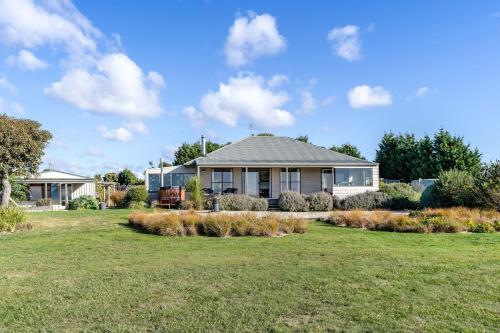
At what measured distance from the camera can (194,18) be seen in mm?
16641

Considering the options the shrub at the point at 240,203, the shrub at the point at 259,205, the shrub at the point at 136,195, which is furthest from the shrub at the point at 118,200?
the shrub at the point at 259,205

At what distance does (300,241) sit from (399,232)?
4349 mm

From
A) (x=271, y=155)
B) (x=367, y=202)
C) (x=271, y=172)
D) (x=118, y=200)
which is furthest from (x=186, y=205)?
(x=367, y=202)

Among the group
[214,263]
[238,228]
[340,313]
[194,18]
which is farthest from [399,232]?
[194,18]

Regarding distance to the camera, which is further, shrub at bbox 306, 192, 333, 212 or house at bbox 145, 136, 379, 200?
house at bbox 145, 136, 379, 200

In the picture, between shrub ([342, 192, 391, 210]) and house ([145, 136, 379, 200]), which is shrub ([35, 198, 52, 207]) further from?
shrub ([342, 192, 391, 210])

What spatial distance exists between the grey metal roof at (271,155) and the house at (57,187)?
45.7 feet

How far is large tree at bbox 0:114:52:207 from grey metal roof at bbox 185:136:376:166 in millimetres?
9258

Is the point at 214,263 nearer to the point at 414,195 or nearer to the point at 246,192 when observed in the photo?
the point at 246,192

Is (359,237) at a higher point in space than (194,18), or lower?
lower

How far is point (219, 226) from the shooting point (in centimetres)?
1231

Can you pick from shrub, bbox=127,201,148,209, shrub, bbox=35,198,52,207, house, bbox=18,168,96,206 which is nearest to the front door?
shrub, bbox=127,201,148,209

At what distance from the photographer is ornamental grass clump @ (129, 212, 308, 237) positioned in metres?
12.3

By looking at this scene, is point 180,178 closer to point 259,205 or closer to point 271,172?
point 271,172
